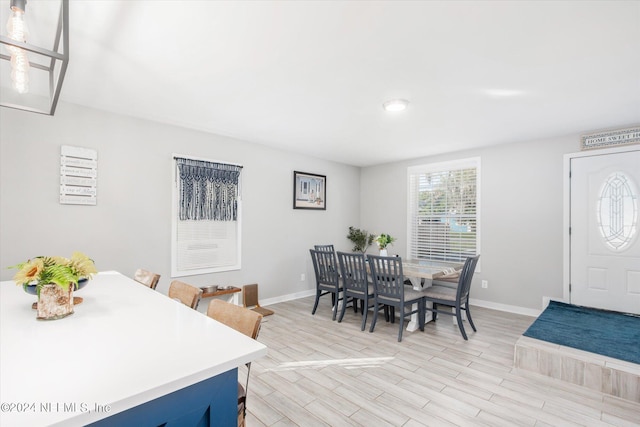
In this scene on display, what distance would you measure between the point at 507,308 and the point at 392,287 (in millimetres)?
2167

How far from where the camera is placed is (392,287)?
11.2 feet

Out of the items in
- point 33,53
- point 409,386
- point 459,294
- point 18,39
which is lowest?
point 409,386

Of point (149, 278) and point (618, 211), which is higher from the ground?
point (618, 211)

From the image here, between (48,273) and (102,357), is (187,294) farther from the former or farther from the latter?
(102,357)

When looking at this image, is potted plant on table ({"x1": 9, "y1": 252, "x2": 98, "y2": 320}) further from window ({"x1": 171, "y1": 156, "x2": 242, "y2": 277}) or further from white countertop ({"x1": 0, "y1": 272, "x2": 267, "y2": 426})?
window ({"x1": 171, "y1": 156, "x2": 242, "y2": 277})

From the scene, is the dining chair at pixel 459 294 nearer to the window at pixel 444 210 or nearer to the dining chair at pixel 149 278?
the window at pixel 444 210

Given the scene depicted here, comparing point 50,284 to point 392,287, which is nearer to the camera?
point 50,284

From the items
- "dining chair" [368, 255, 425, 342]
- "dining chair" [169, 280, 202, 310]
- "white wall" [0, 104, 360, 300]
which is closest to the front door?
"dining chair" [368, 255, 425, 342]

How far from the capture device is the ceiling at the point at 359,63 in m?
1.73

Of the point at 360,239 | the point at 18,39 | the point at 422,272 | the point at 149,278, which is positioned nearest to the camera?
the point at 18,39

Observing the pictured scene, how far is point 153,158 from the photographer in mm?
3582

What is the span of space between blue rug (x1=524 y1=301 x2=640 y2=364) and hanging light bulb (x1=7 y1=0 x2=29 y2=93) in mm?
4059

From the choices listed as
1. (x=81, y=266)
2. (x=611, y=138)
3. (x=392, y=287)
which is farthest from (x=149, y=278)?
(x=611, y=138)

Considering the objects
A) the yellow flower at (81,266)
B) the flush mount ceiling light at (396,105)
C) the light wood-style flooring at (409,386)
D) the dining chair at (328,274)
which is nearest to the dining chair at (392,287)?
the light wood-style flooring at (409,386)
